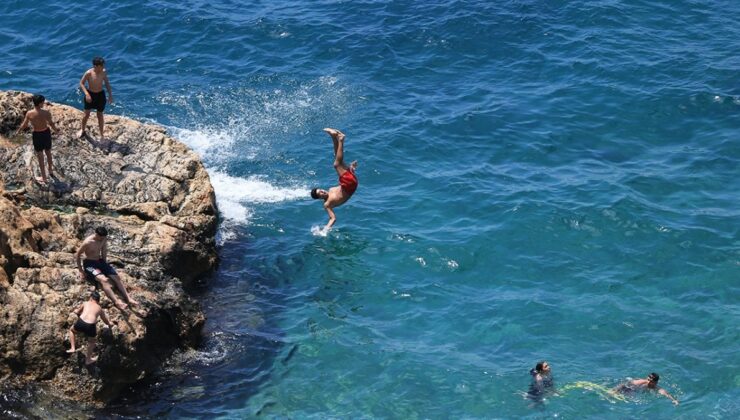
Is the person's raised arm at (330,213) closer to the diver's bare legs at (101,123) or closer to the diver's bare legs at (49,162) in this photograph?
the diver's bare legs at (101,123)

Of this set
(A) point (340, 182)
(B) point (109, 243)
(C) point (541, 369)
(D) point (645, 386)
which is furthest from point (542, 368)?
(B) point (109, 243)

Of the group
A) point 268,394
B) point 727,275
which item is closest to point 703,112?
point 727,275

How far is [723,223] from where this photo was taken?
24312 mm

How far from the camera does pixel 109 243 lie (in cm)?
2025

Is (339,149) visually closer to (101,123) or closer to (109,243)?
(109,243)

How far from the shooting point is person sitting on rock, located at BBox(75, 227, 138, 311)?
17.8 m

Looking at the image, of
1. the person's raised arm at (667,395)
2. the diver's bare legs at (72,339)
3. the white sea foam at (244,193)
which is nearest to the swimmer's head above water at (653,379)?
the person's raised arm at (667,395)

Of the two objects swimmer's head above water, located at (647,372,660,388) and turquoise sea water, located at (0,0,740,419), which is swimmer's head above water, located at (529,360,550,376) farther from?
swimmer's head above water, located at (647,372,660,388)

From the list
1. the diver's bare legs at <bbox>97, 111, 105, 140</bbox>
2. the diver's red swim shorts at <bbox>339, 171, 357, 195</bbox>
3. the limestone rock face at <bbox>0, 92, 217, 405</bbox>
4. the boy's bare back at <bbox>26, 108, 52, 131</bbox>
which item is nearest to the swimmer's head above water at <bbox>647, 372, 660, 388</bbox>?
the diver's red swim shorts at <bbox>339, 171, 357, 195</bbox>

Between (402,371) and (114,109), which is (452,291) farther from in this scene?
(114,109)

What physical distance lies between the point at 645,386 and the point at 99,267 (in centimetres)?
1177

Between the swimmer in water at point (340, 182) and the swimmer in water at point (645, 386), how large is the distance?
8.45 m

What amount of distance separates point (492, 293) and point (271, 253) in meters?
6.21

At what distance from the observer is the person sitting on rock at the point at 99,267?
17750 mm
